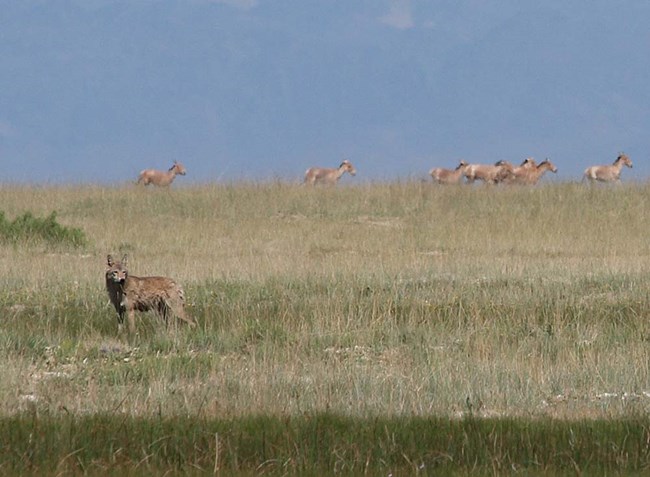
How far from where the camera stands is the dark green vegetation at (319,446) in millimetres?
7805

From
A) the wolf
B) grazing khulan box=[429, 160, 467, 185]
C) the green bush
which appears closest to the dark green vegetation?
the wolf

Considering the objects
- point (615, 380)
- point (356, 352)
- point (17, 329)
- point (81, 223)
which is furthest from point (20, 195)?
point (615, 380)

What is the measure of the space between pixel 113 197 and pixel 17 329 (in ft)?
64.3

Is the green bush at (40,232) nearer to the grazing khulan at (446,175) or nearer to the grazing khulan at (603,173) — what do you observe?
the grazing khulan at (446,175)

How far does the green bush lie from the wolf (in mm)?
11372

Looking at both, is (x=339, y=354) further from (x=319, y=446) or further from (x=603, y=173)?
(x=603, y=173)

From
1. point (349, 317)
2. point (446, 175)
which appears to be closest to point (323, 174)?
point (446, 175)

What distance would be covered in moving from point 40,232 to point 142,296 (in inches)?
498

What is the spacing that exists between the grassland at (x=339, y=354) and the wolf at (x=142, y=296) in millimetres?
264

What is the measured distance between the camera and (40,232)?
2617 cm

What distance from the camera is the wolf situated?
14.0m

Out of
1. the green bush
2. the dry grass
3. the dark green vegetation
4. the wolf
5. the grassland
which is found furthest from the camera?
the green bush

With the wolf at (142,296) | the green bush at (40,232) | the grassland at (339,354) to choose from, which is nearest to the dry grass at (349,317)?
the grassland at (339,354)

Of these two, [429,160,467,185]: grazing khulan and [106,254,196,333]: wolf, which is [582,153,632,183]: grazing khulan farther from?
[106,254,196,333]: wolf
